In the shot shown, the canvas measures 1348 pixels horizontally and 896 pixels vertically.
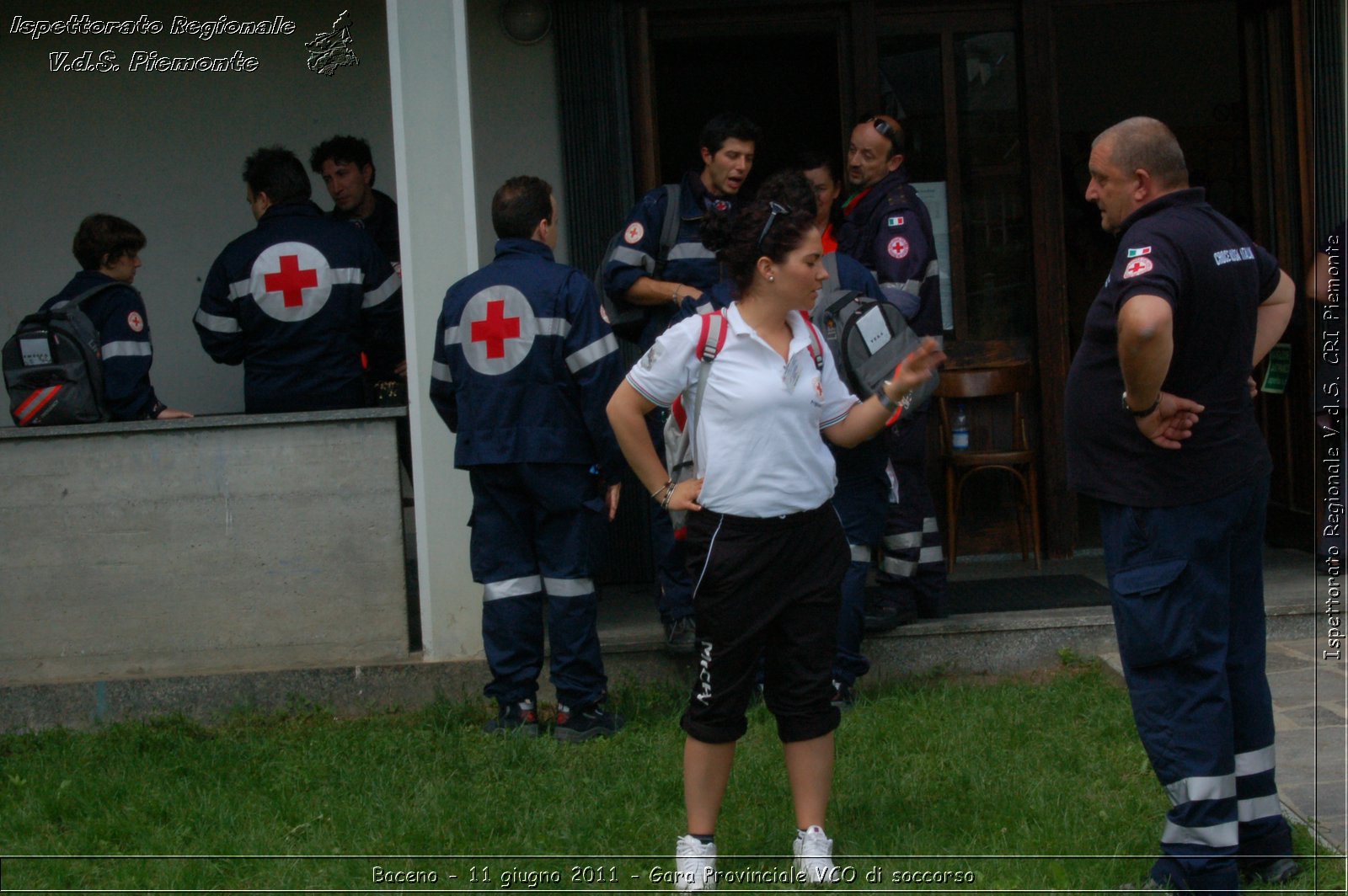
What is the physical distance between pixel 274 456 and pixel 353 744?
47.7 inches

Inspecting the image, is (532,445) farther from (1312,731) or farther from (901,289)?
(1312,731)

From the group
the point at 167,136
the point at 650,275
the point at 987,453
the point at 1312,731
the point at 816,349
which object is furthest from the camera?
the point at 167,136

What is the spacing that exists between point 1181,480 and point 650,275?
265cm

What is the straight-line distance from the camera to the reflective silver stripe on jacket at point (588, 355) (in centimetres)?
504

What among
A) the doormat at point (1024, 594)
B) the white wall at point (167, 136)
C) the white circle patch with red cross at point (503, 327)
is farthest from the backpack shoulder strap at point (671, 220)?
the white wall at point (167, 136)

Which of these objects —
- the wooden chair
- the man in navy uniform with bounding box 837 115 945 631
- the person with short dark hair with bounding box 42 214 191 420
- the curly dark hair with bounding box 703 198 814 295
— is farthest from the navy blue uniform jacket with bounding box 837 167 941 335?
the person with short dark hair with bounding box 42 214 191 420

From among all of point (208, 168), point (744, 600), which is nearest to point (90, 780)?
point (744, 600)

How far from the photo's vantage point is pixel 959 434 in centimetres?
690

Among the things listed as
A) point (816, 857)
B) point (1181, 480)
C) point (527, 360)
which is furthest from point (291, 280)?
point (1181, 480)

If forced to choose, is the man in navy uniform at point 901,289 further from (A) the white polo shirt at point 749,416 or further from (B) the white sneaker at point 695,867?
(B) the white sneaker at point 695,867

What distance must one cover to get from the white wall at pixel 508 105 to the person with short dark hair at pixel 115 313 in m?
1.59

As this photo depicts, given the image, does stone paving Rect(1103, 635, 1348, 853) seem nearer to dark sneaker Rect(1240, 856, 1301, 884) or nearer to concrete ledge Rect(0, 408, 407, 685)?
dark sneaker Rect(1240, 856, 1301, 884)

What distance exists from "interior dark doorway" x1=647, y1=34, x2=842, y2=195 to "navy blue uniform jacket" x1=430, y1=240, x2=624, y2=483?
450cm

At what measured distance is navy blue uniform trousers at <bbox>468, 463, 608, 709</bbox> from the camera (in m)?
5.14
